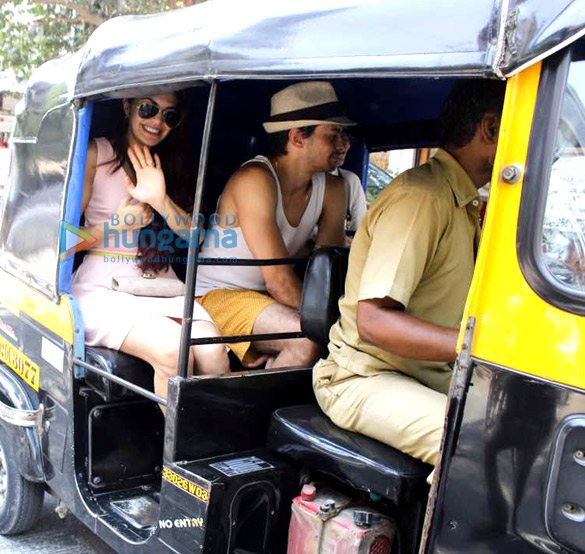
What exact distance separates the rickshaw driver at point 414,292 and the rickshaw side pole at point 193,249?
1.45 feet

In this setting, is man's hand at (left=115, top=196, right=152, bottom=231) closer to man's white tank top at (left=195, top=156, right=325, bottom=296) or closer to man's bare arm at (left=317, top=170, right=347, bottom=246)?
man's white tank top at (left=195, top=156, right=325, bottom=296)

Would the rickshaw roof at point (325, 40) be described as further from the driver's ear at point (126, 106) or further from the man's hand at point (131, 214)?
the man's hand at point (131, 214)

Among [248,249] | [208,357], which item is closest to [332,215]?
[248,249]

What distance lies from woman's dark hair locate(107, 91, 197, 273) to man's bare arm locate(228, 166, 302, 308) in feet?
1.33

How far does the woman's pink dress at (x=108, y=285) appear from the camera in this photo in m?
2.67

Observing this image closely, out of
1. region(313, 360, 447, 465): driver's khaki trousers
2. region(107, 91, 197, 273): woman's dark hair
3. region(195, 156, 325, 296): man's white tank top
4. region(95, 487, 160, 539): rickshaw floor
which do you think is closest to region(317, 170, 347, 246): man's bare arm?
region(195, 156, 325, 296): man's white tank top

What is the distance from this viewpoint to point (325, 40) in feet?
5.49

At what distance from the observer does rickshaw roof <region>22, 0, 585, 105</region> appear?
133 centimetres

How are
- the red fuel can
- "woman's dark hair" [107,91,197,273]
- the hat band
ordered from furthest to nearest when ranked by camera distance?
1. "woman's dark hair" [107,91,197,273]
2. the hat band
3. the red fuel can

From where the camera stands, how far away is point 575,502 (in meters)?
1.29

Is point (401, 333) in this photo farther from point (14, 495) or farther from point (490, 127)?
point (14, 495)

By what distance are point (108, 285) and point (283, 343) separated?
0.77 m

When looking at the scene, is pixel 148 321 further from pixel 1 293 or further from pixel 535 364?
pixel 535 364

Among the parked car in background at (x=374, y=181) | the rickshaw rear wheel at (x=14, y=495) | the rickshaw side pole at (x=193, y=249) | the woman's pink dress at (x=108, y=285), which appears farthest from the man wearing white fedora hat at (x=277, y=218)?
the rickshaw rear wheel at (x=14, y=495)
